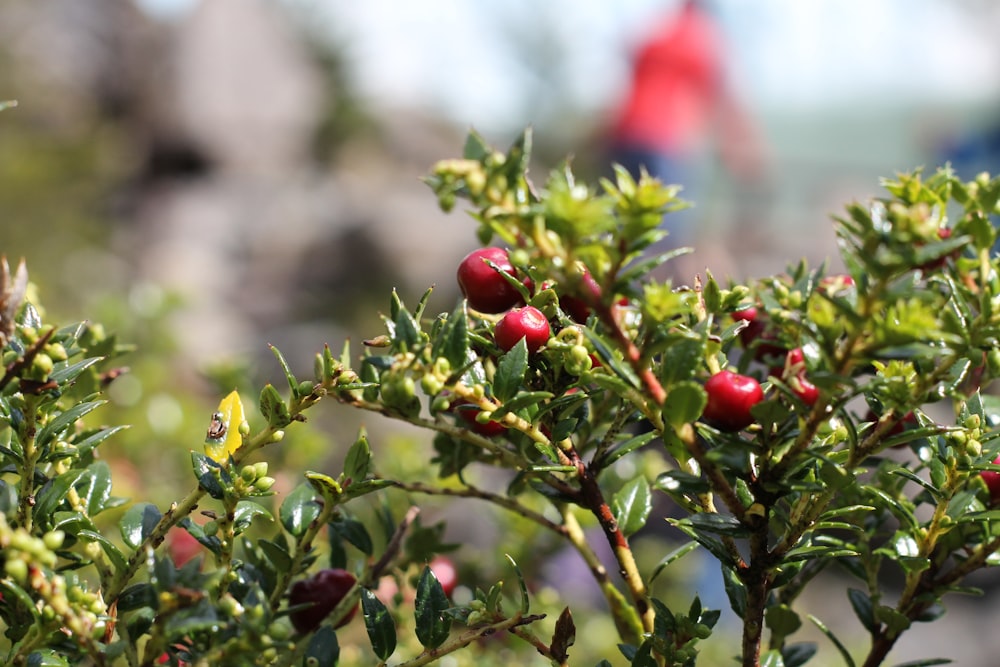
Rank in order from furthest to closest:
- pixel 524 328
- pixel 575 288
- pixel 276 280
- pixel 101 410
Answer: pixel 276 280
pixel 101 410
pixel 524 328
pixel 575 288

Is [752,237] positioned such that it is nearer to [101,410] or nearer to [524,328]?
[101,410]

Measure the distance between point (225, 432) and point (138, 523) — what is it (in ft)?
0.26

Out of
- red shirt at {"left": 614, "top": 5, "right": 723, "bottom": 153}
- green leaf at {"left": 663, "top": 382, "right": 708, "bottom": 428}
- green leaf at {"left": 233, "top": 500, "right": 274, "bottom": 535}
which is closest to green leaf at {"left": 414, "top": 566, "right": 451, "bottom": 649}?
green leaf at {"left": 233, "top": 500, "right": 274, "bottom": 535}

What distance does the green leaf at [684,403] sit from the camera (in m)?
0.46

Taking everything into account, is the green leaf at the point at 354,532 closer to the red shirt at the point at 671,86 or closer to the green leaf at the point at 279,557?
the green leaf at the point at 279,557

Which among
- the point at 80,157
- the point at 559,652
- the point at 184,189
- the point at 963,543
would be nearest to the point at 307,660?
the point at 559,652

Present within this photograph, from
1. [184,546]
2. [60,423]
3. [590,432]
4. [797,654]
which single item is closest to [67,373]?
[60,423]

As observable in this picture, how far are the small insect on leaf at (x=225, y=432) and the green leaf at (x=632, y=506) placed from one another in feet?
0.92

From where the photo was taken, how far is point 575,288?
0.43 meters

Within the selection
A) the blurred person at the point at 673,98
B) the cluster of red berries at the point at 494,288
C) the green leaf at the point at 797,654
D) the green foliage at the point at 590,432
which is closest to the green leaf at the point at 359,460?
the green foliage at the point at 590,432

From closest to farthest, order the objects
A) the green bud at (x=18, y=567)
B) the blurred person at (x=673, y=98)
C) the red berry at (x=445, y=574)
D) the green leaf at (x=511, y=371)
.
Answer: the green bud at (x=18, y=567)
the green leaf at (x=511, y=371)
the red berry at (x=445, y=574)
the blurred person at (x=673, y=98)

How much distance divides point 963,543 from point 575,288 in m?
0.41

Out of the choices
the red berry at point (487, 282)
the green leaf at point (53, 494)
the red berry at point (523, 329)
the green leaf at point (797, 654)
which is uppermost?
the red berry at point (487, 282)

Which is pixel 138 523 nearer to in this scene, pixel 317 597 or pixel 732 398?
pixel 317 597
